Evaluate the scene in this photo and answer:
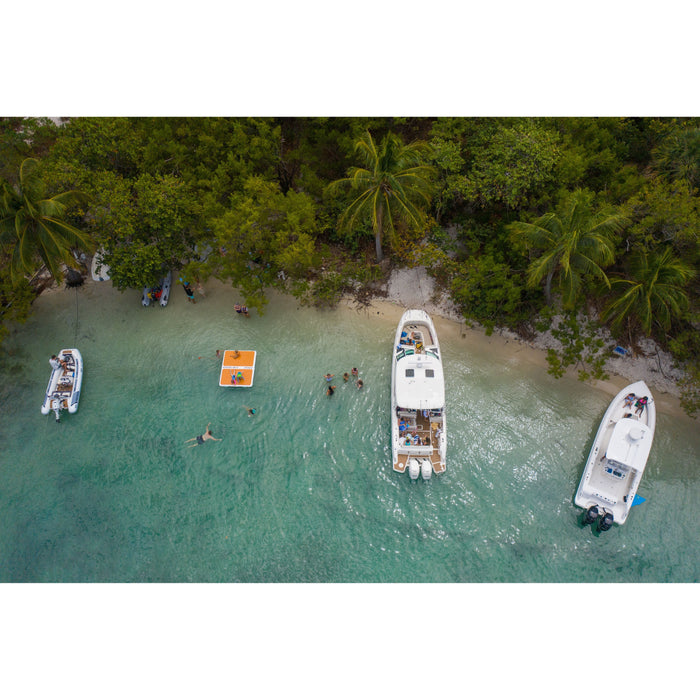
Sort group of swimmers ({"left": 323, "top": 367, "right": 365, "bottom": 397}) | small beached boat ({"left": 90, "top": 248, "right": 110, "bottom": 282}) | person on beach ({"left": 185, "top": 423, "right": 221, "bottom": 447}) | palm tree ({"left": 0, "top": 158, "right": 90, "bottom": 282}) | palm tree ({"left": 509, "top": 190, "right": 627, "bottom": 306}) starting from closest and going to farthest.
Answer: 1. palm tree ({"left": 509, "top": 190, "right": 627, "bottom": 306})
2. palm tree ({"left": 0, "top": 158, "right": 90, "bottom": 282})
3. person on beach ({"left": 185, "top": 423, "right": 221, "bottom": 447})
4. group of swimmers ({"left": 323, "top": 367, "right": 365, "bottom": 397})
5. small beached boat ({"left": 90, "top": 248, "right": 110, "bottom": 282})

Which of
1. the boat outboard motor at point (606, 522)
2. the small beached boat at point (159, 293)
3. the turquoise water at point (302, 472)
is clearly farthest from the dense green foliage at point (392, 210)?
the boat outboard motor at point (606, 522)

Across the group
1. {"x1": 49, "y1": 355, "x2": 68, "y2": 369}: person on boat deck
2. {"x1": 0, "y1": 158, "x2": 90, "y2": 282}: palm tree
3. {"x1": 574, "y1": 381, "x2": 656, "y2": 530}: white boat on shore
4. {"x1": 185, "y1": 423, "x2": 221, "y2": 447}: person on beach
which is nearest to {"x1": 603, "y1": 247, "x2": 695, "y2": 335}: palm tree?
{"x1": 574, "y1": 381, "x2": 656, "y2": 530}: white boat on shore

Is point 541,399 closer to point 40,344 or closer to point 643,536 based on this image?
point 643,536

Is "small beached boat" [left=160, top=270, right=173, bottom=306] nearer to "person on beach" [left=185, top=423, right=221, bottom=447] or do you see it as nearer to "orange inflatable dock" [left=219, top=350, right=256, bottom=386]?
"orange inflatable dock" [left=219, top=350, right=256, bottom=386]

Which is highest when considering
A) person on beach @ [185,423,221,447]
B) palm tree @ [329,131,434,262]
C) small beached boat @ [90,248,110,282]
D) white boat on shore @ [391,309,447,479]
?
palm tree @ [329,131,434,262]

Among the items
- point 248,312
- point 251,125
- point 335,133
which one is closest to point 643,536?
point 248,312
